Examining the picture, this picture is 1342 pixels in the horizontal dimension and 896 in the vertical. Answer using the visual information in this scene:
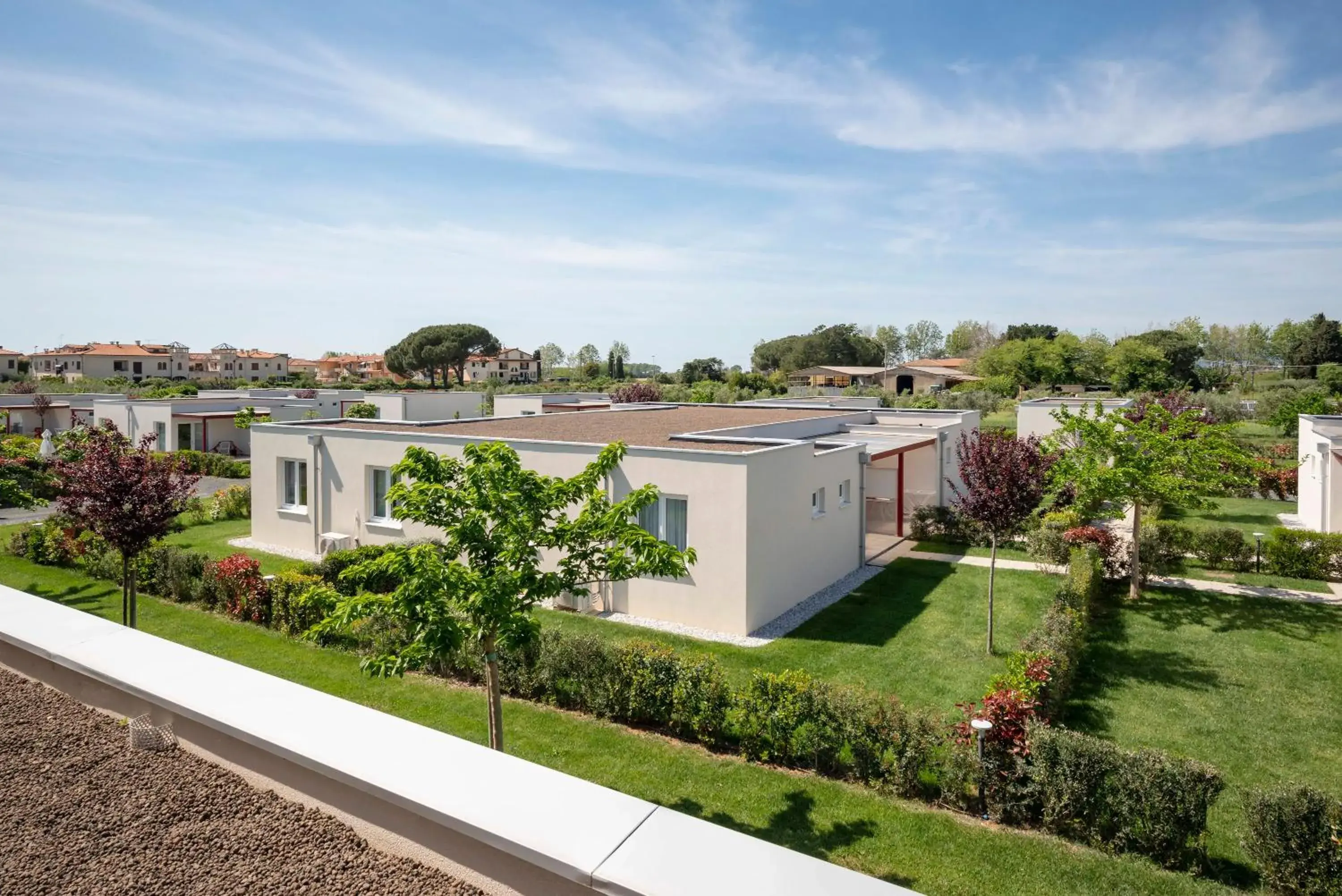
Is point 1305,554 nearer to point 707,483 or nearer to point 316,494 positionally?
point 707,483

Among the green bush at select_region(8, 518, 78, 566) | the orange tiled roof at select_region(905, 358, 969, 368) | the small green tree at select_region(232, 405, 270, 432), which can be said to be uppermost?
the orange tiled roof at select_region(905, 358, 969, 368)

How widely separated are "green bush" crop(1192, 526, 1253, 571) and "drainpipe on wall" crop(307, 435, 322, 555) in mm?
23797

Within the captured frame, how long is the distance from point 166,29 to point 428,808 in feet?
42.7

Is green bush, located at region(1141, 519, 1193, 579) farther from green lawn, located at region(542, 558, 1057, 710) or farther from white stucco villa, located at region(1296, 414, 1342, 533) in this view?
white stucco villa, located at region(1296, 414, 1342, 533)

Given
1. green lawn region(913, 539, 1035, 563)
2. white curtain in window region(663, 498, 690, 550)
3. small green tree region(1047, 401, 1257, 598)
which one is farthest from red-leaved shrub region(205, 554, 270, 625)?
small green tree region(1047, 401, 1257, 598)

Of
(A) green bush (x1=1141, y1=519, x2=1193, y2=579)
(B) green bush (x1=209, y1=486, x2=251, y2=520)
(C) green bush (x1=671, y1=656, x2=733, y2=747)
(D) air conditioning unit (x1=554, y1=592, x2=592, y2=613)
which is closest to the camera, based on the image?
(C) green bush (x1=671, y1=656, x2=733, y2=747)

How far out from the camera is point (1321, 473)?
23.0 meters

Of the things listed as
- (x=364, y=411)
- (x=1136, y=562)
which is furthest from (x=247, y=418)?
(x=1136, y=562)

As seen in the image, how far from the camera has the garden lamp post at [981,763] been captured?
328 inches

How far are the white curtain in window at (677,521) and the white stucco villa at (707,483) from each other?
30 mm

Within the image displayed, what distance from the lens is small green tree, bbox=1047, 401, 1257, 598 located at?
16.7 meters

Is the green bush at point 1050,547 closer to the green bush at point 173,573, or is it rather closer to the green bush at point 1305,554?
the green bush at point 1305,554

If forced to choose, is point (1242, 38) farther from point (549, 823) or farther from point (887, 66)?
point (549, 823)

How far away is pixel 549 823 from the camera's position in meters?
2.82
